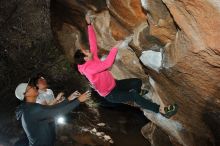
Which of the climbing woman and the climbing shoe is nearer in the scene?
the climbing woman

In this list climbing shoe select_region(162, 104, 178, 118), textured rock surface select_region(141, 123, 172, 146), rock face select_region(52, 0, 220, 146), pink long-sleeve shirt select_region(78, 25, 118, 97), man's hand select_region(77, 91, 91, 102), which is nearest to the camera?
rock face select_region(52, 0, 220, 146)

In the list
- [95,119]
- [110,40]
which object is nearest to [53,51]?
[95,119]

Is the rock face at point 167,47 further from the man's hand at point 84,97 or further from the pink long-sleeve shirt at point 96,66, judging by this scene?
the man's hand at point 84,97

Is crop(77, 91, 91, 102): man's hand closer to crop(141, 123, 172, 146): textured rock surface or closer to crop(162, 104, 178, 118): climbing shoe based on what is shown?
crop(162, 104, 178, 118): climbing shoe

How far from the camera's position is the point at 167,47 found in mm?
5234

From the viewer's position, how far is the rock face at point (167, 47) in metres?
4.30

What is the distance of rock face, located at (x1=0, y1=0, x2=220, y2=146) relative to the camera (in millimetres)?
4300

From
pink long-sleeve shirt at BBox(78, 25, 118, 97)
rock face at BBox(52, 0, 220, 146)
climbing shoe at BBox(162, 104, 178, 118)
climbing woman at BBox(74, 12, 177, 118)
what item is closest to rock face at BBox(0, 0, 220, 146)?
rock face at BBox(52, 0, 220, 146)

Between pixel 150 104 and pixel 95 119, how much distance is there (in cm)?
434

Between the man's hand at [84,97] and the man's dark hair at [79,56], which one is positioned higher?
the man's dark hair at [79,56]

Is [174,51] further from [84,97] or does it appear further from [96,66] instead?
[84,97]

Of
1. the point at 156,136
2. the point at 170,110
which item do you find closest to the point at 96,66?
the point at 170,110

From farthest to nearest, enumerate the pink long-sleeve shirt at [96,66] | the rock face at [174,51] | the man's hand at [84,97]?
the pink long-sleeve shirt at [96,66]
the man's hand at [84,97]
the rock face at [174,51]

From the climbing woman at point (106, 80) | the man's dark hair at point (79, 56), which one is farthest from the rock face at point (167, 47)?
the man's dark hair at point (79, 56)
